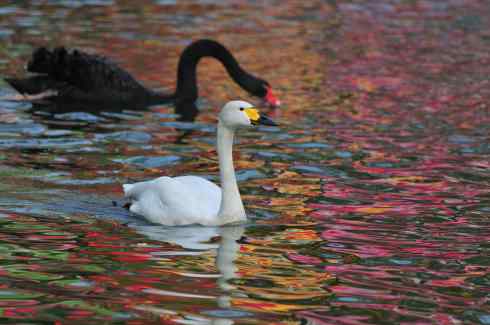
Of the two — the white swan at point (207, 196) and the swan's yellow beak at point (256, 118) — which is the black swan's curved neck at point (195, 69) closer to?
the white swan at point (207, 196)

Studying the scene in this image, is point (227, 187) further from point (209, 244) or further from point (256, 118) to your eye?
point (209, 244)

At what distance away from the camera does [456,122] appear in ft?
54.2

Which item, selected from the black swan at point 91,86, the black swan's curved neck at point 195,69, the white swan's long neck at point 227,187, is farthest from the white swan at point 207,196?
the black swan's curved neck at point 195,69

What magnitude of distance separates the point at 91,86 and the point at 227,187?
23.4ft

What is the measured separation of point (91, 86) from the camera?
17.5 m

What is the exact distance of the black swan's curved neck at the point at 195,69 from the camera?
58.7 ft

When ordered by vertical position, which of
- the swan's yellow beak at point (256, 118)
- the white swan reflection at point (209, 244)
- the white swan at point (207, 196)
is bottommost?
the white swan reflection at point (209, 244)

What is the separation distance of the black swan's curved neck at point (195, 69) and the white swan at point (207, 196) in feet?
22.5

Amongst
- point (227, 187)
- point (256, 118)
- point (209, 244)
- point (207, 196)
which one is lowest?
point (209, 244)

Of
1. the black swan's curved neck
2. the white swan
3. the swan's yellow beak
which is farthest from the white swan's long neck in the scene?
the black swan's curved neck

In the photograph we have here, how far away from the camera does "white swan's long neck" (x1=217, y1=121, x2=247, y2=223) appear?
10695 mm

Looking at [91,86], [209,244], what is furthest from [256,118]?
[91,86]

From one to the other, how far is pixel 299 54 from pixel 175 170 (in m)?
9.02

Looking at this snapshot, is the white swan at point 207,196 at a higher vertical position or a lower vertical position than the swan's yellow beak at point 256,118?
lower
